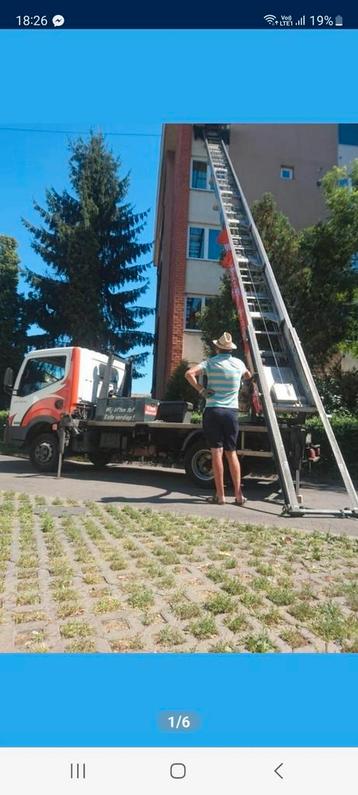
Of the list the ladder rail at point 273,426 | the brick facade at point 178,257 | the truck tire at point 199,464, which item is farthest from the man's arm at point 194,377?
the brick facade at point 178,257

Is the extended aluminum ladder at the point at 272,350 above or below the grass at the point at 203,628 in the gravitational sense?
above

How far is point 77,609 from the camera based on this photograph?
1392 millimetres

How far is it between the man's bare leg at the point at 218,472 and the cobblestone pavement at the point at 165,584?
852 mm

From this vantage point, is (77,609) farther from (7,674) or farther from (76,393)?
(76,393)

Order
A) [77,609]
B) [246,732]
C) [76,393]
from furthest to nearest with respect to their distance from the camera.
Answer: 1. [76,393]
2. [77,609]
3. [246,732]

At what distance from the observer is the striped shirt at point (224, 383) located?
3.78m

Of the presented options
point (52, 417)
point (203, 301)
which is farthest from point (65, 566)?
point (203, 301)

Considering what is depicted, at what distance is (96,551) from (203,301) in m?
10.0

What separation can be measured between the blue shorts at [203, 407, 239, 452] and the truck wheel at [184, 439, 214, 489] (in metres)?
0.62

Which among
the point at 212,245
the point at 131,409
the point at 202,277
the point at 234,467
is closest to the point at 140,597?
the point at 234,467

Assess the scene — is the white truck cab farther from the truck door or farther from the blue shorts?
the blue shorts

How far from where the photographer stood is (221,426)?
3.75 meters
